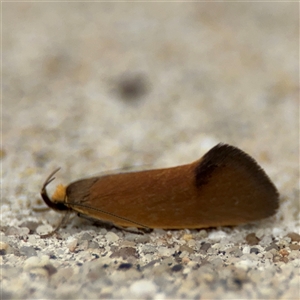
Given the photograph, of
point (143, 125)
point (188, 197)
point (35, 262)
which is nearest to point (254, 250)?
point (188, 197)

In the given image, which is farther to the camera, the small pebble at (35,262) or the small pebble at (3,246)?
the small pebble at (3,246)

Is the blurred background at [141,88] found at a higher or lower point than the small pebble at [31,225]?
higher

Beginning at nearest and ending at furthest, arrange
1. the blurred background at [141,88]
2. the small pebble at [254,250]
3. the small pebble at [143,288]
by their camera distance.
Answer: the small pebble at [143,288]
the small pebble at [254,250]
the blurred background at [141,88]

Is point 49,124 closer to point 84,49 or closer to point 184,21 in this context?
point 84,49

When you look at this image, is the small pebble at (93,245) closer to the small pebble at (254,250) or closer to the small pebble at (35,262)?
the small pebble at (35,262)

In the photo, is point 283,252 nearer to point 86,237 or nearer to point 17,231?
point 86,237

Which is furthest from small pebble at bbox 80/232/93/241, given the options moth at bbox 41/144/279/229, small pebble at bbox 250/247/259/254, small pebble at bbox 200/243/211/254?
small pebble at bbox 250/247/259/254

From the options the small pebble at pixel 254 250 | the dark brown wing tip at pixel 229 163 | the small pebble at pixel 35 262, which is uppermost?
the dark brown wing tip at pixel 229 163

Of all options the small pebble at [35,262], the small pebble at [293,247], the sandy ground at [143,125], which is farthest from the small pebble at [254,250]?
the small pebble at [35,262]
